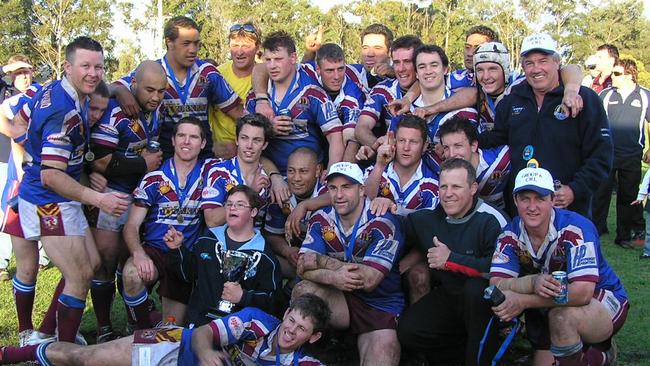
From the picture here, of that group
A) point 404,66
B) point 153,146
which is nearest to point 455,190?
point 404,66

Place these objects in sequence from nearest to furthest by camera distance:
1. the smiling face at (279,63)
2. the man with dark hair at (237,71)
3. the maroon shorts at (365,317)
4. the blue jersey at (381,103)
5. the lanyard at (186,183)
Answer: the maroon shorts at (365,317) < the lanyard at (186,183) < the smiling face at (279,63) < the blue jersey at (381,103) < the man with dark hair at (237,71)

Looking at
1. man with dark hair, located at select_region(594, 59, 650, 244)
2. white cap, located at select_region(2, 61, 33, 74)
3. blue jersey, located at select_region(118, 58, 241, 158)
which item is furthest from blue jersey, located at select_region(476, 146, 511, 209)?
white cap, located at select_region(2, 61, 33, 74)

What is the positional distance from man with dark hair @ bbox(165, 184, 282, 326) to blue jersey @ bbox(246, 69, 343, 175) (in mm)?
1050

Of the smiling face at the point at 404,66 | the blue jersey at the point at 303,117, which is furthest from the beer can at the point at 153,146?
the smiling face at the point at 404,66

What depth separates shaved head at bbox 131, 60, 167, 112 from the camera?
631cm

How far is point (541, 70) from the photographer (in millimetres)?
5723

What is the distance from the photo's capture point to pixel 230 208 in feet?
18.9

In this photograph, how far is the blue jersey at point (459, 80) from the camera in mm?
6625

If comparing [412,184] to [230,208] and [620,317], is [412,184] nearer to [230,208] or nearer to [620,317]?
[230,208]

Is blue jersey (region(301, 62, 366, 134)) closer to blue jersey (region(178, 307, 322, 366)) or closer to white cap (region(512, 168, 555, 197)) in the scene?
white cap (region(512, 168, 555, 197))

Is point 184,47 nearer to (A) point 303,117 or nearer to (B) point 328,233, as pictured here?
(A) point 303,117

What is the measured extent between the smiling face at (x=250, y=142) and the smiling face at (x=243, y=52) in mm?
1523

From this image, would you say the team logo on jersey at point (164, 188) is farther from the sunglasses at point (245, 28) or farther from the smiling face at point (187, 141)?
the sunglasses at point (245, 28)

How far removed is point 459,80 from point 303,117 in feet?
5.11
